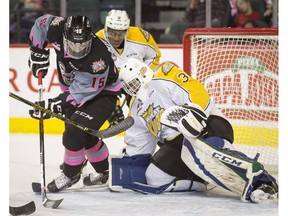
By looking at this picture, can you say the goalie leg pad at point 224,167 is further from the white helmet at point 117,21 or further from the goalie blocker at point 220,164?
the white helmet at point 117,21

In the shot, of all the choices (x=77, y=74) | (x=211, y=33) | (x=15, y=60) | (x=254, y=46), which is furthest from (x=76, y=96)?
(x=15, y=60)

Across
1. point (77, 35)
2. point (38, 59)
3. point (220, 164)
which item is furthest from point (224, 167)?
point (38, 59)

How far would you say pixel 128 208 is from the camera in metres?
2.87

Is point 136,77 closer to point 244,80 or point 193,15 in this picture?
point 244,80

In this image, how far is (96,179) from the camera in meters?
3.35

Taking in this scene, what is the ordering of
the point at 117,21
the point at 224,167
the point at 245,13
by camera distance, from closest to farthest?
the point at 224,167 < the point at 117,21 < the point at 245,13

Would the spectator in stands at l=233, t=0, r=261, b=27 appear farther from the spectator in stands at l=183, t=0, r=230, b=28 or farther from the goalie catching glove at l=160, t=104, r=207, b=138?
the goalie catching glove at l=160, t=104, r=207, b=138

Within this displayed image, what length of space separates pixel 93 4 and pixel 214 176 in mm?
2415

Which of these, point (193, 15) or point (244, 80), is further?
point (193, 15)

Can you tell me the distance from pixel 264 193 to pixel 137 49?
1.17 meters

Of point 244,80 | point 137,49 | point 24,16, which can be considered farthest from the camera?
point 24,16

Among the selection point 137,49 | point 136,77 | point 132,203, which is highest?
point 137,49

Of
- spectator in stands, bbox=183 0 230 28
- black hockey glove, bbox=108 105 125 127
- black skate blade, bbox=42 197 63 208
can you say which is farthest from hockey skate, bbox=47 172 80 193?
spectator in stands, bbox=183 0 230 28

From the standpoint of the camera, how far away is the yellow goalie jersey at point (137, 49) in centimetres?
378
